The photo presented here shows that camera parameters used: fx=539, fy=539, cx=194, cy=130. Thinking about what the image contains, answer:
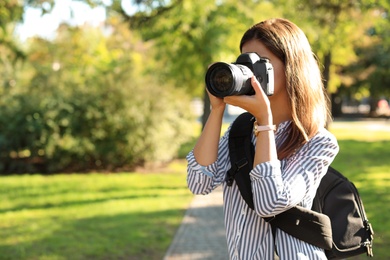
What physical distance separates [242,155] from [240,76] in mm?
309

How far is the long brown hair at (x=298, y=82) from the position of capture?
70.8 inches

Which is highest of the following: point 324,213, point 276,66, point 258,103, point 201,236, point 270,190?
point 276,66

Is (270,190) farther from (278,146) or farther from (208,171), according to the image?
(208,171)

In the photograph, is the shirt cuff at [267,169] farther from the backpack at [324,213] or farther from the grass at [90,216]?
the grass at [90,216]

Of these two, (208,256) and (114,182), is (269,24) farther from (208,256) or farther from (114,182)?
(114,182)

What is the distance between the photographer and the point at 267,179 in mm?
1673

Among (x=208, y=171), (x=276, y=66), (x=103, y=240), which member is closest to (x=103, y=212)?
(x=103, y=240)

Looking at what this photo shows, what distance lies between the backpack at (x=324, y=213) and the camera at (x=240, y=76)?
0.23m

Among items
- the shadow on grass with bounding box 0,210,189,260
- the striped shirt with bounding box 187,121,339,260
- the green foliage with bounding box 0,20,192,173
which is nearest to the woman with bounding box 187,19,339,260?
the striped shirt with bounding box 187,121,339,260

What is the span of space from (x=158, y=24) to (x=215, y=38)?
6.11 feet

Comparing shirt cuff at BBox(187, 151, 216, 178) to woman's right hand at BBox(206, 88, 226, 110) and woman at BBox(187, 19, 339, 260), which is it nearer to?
woman at BBox(187, 19, 339, 260)

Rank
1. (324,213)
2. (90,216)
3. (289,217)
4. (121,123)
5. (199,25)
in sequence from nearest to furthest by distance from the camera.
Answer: (289,217) → (324,213) → (90,216) → (199,25) → (121,123)

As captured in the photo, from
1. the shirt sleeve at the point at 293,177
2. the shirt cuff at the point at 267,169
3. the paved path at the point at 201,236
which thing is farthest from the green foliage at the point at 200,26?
the shirt cuff at the point at 267,169

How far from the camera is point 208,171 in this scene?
77.9 inches
